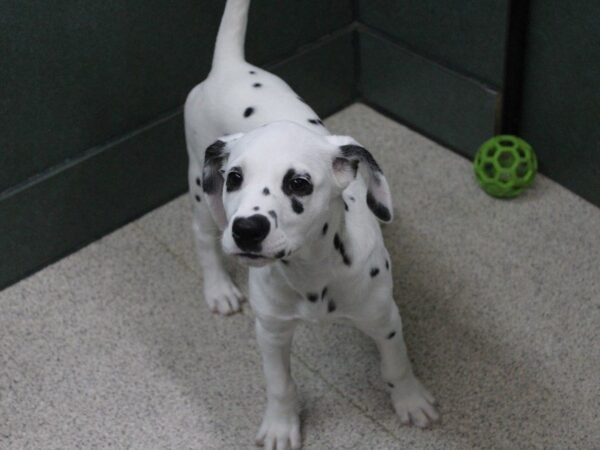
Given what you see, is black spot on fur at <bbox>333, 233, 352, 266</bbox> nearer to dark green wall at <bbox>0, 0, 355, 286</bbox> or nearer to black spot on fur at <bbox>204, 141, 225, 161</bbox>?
black spot on fur at <bbox>204, 141, 225, 161</bbox>

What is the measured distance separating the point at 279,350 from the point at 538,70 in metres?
1.20

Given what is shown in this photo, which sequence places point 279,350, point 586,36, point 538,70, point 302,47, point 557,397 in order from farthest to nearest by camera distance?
point 302,47, point 538,70, point 586,36, point 557,397, point 279,350

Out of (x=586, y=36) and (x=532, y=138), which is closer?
(x=586, y=36)

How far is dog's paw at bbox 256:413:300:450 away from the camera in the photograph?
85.6 inches

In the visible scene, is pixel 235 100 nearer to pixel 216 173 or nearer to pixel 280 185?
pixel 216 173

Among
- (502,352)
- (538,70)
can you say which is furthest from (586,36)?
(502,352)

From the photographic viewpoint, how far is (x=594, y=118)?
8.40 feet

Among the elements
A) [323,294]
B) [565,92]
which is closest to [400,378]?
[323,294]

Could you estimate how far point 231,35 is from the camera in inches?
87.0

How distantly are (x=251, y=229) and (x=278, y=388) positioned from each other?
0.70 m

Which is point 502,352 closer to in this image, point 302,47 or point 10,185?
point 302,47

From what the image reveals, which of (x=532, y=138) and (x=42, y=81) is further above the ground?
(x=42, y=81)

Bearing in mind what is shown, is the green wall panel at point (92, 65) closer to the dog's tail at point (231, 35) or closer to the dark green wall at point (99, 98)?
the dark green wall at point (99, 98)

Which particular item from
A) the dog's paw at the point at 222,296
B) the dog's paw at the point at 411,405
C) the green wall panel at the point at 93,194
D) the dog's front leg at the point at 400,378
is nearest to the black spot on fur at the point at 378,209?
the dog's front leg at the point at 400,378
